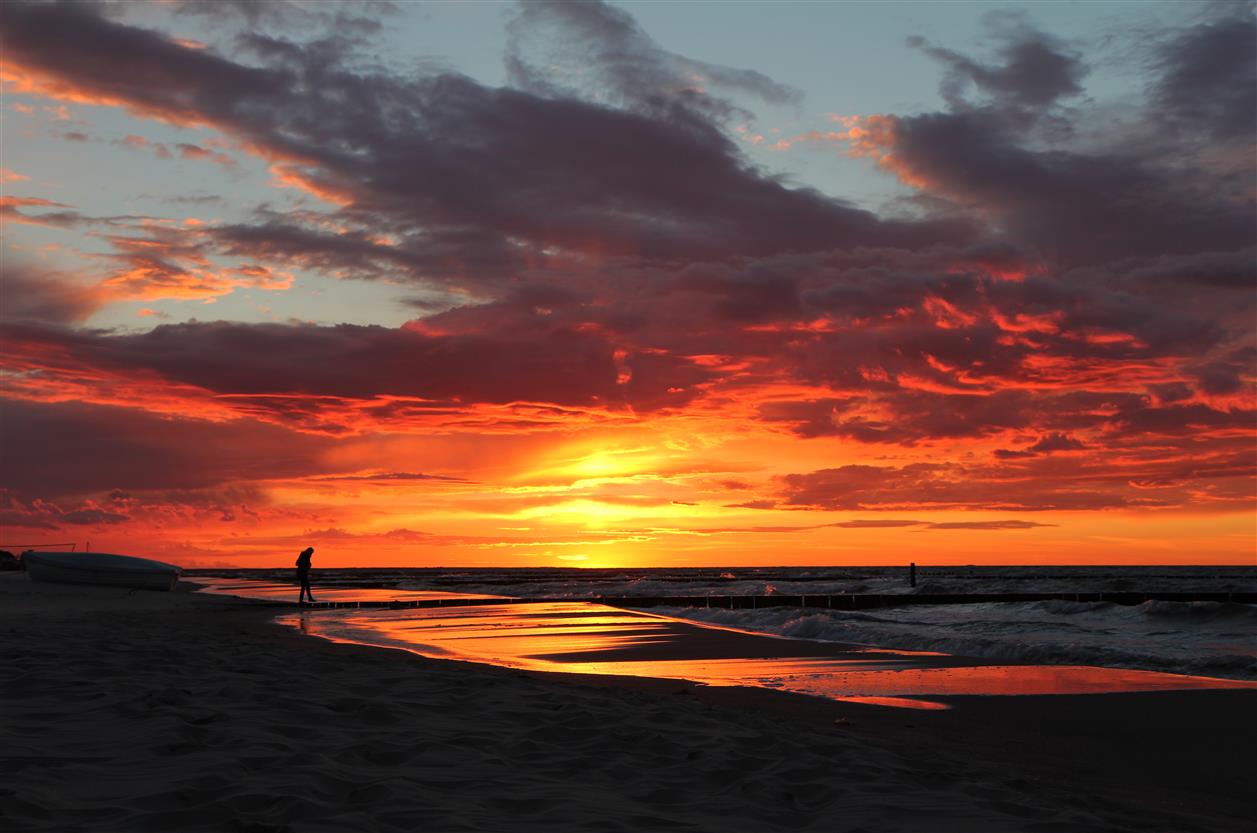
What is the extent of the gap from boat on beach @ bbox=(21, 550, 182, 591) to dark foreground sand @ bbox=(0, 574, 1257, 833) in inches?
1504

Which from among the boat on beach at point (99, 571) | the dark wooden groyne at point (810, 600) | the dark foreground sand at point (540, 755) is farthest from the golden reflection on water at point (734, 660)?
the boat on beach at point (99, 571)

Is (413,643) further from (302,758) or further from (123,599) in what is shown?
(123,599)

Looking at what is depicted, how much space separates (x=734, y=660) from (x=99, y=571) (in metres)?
41.6

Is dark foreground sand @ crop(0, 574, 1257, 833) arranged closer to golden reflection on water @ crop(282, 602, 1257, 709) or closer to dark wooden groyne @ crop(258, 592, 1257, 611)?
golden reflection on water @ crop(282, 602, 1257, 709)

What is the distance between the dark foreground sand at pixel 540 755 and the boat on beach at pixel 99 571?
38.2m

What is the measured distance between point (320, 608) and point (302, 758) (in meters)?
33.1

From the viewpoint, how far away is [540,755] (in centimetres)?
775

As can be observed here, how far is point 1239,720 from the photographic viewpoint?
12555mm

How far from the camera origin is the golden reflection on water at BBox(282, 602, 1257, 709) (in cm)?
1552

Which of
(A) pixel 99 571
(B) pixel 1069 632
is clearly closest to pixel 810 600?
(B) pixel 1069 632

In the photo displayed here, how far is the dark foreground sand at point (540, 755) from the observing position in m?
5.81

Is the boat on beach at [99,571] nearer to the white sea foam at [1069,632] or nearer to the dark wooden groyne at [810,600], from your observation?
the dark wooden groyne at [810,600]

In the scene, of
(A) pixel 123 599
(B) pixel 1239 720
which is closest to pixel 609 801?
(B) pixel 1239 720

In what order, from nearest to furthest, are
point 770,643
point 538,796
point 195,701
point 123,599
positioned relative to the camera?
point 538,796, point 195,701, point 770,643, point 123,599
